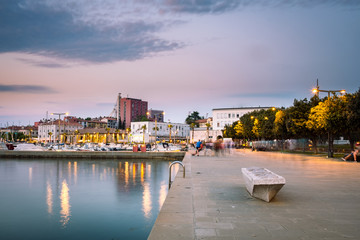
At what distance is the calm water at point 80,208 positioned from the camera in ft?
37.6

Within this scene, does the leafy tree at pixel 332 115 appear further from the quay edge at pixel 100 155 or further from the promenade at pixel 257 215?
the quay edge at pixel 100 155

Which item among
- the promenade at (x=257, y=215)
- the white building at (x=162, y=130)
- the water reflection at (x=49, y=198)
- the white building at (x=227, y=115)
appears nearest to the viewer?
the promenade at (x=257, y=215)

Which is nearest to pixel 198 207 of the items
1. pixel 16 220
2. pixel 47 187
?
pixel 16 220

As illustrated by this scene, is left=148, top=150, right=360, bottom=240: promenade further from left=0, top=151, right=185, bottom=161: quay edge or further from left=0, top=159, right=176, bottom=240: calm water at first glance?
left=0, top=151, right=185, bottom=161: quay edge

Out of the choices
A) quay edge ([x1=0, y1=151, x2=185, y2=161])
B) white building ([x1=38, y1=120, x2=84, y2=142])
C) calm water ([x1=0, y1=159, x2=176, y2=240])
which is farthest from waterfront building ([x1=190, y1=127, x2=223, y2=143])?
calm water ([x1=0, y1=159, x2=176, y2=240])

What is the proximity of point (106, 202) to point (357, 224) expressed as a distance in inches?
520

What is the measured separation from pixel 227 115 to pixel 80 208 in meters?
125

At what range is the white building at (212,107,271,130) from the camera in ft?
443

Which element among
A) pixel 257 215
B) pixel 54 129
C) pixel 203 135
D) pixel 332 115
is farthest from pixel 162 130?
pixel 257 215

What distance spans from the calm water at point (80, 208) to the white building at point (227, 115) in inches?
4443

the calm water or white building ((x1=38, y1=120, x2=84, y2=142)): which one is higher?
white building ((x1=38, y1=120, x2=84, y2=142))

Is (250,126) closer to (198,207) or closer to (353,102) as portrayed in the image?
(353,102)

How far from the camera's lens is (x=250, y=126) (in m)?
79.9

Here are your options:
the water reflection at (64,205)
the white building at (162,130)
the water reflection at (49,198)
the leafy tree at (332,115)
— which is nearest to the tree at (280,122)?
the leafy tree at (332,115)
